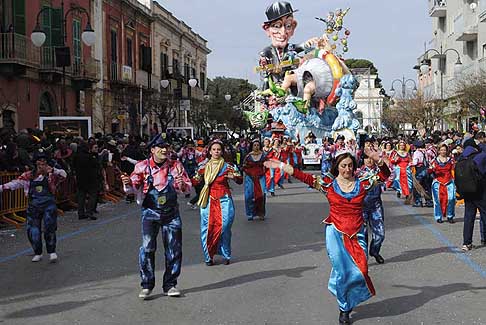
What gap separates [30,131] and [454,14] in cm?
3767

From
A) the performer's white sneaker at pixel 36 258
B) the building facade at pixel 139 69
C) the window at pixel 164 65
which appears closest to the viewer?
the performer's white sneaker at pixel 36 258

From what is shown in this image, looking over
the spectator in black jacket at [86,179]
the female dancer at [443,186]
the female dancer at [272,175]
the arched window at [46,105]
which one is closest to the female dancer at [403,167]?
the female dancer at [272,175]

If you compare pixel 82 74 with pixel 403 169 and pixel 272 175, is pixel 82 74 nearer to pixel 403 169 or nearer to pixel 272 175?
pixel 272 175

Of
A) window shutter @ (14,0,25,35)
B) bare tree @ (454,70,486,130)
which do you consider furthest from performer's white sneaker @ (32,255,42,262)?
bare tree @ (454,70,486,130)

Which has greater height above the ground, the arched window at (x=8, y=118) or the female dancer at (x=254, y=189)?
the arched window at (x=8, y=118)

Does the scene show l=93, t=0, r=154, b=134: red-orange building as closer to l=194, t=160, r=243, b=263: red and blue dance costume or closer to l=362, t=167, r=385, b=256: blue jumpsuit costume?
l=194, t=160, r=243, b=263: red and blue dance costume

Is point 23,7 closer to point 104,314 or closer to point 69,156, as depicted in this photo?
point 69,156

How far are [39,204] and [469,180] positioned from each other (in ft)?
20.5

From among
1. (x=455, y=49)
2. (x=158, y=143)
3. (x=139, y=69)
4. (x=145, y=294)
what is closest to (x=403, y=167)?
(x=158, y=143)

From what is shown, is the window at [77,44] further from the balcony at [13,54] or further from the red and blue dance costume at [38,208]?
the red and blue dance costume at [38,208]

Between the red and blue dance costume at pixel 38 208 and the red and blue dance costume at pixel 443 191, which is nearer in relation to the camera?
the red and blue dance costume at pixel 38 208

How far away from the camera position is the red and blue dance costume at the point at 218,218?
9766mm

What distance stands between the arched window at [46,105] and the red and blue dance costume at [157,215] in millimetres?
22648

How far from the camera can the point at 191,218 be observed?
50.4ft
